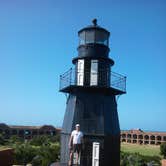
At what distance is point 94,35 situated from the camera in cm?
1473

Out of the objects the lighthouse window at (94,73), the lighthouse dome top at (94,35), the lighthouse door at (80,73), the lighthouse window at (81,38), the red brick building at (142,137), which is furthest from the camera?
the red brick building at (142,137)

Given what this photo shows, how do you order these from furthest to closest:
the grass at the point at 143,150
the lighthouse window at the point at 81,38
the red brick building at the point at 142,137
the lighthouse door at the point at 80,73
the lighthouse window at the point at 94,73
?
1. the red brick building at the point at 142,137
2. the grass at the point at 143,150
3. the lighthouse window at the point at 81,38
4. the lighthouse door at the point at 80,73
5. the lighthouse window at the point at 94,73

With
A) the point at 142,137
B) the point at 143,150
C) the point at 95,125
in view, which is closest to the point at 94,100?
the point at 95,125

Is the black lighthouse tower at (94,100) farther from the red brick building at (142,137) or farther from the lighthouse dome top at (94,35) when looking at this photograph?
the red brick building at (142,137)

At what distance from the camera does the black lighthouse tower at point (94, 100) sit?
13.8 meters

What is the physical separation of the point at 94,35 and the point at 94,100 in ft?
10.5

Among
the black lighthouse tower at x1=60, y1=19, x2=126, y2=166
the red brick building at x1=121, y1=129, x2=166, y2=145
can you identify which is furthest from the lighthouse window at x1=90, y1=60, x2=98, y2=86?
the red brick building at x1=121, y1=129, x2=166, y2=145

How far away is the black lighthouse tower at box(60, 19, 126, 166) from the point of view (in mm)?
13797

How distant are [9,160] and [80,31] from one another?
23.2 ft

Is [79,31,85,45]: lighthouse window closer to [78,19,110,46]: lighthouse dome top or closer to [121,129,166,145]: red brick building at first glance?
[78,19,110,46]: lighthouse dome top

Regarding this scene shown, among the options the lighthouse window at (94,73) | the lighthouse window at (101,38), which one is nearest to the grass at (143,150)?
the lighthouse window at (94,73)

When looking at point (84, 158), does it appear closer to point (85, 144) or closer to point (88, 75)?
point (85, 144)

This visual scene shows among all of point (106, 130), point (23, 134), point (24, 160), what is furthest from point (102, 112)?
point (23, 134)

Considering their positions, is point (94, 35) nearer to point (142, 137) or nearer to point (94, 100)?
point (94, 100)
